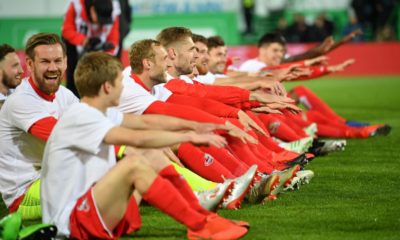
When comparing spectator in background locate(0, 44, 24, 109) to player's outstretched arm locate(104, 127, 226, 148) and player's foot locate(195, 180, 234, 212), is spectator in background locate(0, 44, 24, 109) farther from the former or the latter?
player's outstretched arm locate(104, 127, 226, 148)

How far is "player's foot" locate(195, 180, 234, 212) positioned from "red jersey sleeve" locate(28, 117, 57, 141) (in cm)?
111

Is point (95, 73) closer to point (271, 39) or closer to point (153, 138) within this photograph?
point (153, 138)

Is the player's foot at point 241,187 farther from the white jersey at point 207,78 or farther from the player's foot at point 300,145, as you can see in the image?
the player's foot at point 300,145

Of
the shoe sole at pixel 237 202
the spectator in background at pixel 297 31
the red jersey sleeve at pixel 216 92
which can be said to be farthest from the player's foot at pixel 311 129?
the spectator in background at pixel 297 31

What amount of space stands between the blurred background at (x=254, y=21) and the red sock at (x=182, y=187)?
19.2m

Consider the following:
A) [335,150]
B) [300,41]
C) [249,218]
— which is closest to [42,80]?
[249,218]

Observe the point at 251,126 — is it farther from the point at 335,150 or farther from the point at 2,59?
the point at 335,150

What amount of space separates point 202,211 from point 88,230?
0.70 m

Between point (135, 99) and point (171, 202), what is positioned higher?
point (135, 99)

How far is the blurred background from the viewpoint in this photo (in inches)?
988

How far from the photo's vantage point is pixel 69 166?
5.55 metres

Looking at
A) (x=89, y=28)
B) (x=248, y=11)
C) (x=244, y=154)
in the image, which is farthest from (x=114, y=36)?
(x=248, y=11)

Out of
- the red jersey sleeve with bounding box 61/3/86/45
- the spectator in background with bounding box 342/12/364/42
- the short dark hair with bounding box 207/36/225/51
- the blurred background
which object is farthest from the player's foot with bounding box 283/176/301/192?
the spectator in background with bounding box 342/12/364/42

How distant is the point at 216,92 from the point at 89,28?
16.1 ft
